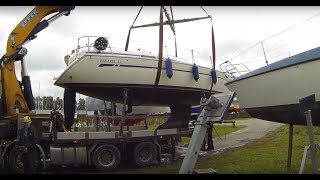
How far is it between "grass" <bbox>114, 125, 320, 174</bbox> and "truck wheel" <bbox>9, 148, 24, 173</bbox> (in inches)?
102

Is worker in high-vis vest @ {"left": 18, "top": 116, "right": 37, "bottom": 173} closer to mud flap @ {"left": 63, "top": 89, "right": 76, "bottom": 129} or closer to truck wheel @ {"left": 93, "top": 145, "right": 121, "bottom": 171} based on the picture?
truck wheel @ {"left": 93, "top": 145, "right": 121, "bottom": 171}

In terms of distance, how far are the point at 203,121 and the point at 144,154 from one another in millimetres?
4764

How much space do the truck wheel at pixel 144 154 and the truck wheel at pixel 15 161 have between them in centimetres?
283

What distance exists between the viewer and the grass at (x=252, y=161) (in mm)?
8800

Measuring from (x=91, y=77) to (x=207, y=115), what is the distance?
4.92 m

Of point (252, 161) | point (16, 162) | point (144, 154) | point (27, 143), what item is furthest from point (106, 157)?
point (252, 161)

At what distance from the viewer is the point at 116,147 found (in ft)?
32.7

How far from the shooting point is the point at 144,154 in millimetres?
10414

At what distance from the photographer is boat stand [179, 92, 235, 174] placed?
583cm

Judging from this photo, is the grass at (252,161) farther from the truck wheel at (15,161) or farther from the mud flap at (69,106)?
the truck wheel at (15,161)

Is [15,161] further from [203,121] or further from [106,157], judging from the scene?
[203,121]

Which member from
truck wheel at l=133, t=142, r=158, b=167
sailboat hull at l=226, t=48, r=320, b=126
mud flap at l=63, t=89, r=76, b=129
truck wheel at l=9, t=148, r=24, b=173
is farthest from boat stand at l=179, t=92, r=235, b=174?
mud flap at l=63, t=89, r=76, b=129
